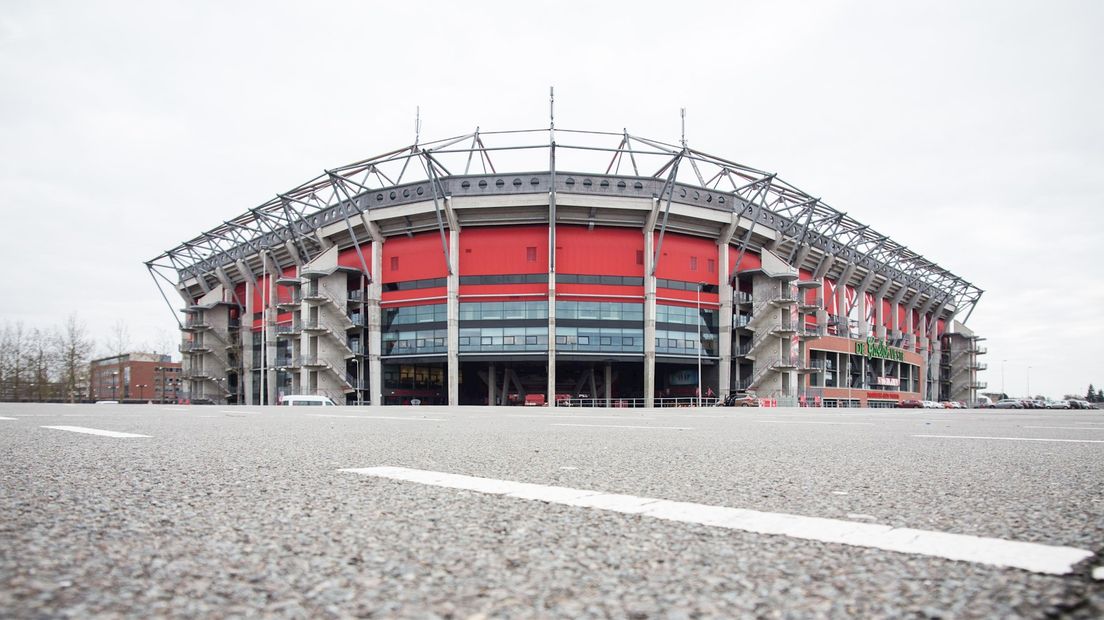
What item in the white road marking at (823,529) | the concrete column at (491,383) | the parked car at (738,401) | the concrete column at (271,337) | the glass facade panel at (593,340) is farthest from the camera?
the concrete column at (271,337)

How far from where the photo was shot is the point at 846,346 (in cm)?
6969

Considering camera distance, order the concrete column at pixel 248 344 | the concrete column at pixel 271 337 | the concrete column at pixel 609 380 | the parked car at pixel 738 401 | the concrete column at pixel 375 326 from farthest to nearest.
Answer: the concrete column at pixel 248 344, the concrete column at pixel 271 337, the concrete column at pixel 609 380, the concrete column at pixel 375 326, the parked car at pixel 738 401

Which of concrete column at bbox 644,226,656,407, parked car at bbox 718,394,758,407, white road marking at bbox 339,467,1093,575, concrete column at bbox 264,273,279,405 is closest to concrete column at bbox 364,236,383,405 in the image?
concrete column at bbox 264,273,279,405

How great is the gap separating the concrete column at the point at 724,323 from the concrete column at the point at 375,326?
92.8 ft

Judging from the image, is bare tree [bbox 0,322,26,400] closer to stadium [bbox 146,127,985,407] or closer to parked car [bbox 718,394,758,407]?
stadium [bbox 146,127,985,407]

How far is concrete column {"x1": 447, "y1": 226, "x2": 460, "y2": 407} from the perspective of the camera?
2119 inches

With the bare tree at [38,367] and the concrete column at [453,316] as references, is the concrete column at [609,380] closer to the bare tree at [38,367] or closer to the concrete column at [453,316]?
the concrete column at [453,316]

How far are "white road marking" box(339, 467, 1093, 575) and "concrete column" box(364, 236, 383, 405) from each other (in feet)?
185

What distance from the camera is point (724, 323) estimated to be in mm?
58344

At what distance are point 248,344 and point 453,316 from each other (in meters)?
32.0

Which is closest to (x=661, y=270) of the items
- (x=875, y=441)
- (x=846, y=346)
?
(x=846, y=346)

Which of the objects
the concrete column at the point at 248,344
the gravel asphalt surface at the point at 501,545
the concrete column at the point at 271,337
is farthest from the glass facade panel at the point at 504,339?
the gravel asphalt surface at the point at 501,545

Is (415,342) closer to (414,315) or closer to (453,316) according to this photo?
(414,315)

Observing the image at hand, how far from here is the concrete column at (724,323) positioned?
5794 centimetres
